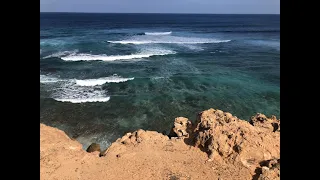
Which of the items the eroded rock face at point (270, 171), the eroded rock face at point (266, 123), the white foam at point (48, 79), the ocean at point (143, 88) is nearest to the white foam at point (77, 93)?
the ocean at point (143, 88)

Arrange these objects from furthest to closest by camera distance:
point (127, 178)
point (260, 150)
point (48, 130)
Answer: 1. point (48, 130)
2. point (260, 150)
3. point (127, 178)

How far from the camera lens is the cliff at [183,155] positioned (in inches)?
356

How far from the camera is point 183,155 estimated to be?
32.9 ft

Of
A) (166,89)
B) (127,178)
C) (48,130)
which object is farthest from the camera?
(166,89)

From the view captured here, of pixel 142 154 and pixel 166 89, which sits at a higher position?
pixel 166 89

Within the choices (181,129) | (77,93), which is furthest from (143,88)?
(181,129)

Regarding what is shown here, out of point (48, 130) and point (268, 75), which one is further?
point (268, 75)

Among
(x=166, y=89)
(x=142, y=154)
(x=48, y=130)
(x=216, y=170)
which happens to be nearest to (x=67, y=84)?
(x=166, y=89)

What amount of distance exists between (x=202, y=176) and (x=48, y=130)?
6318mm

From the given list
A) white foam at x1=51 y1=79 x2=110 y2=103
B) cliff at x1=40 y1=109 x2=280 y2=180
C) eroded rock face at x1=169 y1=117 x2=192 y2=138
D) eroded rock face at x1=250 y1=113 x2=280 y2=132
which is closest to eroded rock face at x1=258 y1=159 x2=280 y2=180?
cliff at x1=40 y1=109 x2=280 y2=180

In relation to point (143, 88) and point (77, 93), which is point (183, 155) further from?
point (77, 93)

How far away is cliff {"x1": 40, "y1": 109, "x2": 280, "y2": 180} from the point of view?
903 centimetres
